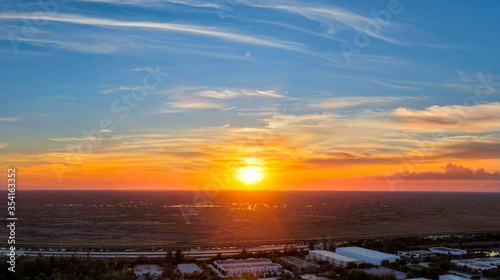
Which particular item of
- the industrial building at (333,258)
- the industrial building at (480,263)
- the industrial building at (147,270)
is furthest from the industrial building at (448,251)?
the industrial building at (147,270)

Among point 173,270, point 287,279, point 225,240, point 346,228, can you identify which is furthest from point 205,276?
point 346,228

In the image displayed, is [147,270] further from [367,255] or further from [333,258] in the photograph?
[367,255]

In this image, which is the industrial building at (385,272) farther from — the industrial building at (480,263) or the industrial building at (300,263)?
the industrial building at (480,263)

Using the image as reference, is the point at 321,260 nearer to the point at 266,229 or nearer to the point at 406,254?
the point at 406,254

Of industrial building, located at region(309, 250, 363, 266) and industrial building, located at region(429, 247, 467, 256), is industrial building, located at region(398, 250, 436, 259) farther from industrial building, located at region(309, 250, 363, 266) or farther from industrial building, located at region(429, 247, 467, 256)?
industrial building, located at region(309, 250, 363, 266)

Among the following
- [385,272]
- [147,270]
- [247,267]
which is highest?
[147,270]

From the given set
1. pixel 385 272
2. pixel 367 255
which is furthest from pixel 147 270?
pixel 367 255

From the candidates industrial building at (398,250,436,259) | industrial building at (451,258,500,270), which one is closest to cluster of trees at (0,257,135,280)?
industrial building at (398,250,436,259)
